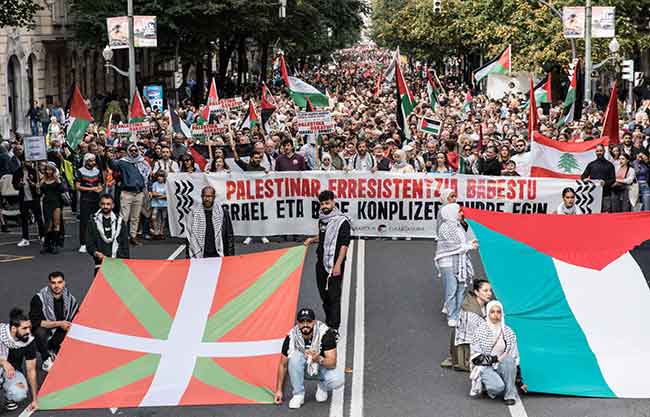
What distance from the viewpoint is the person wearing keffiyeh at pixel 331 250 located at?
505 inches

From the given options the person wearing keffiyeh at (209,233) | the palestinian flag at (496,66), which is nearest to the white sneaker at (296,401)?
the person wearing keffiyeh at (209,233)

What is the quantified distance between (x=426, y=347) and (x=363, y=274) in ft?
14.0

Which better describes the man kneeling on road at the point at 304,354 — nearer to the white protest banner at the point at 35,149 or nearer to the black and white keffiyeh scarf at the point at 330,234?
the black and white keffiyeh scarf at the point at 330,234

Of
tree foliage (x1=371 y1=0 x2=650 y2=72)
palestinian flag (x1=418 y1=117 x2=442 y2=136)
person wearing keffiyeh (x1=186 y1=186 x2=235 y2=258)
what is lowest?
person wearing keffiyeh (x1=186 y1=186 x2=235 y2=258)

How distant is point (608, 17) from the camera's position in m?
38.9

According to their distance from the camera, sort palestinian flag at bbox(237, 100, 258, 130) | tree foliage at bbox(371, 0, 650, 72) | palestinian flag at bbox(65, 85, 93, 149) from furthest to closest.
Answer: tree foliage at bbox(371, 0, 650, 72) < palestinian flag at bbox(237, 100, 258, 130) < palestinian flag at bbox(65, 85, 93, 149)

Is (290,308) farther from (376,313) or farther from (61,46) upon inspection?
(61,46)

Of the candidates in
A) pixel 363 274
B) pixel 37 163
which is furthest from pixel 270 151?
pixel 363 274

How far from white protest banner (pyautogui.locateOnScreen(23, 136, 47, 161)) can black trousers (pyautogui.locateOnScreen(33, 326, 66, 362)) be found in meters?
8.32

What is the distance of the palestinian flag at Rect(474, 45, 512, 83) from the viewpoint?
115 ft

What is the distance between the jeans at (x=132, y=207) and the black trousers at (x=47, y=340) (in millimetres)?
8206

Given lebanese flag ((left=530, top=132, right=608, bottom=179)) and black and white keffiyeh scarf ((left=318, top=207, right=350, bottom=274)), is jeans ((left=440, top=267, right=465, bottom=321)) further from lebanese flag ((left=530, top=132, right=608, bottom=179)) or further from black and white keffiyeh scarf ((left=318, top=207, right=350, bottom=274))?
lebanese flag ((left=530, top=132, right=608, bottom=179))

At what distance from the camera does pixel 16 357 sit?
1095 centimetres

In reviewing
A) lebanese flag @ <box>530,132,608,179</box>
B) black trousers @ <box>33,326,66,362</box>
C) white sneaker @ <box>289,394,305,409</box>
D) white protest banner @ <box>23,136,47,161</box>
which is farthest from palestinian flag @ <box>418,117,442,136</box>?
white sneaker @ <box>289,394,305,409</box>
